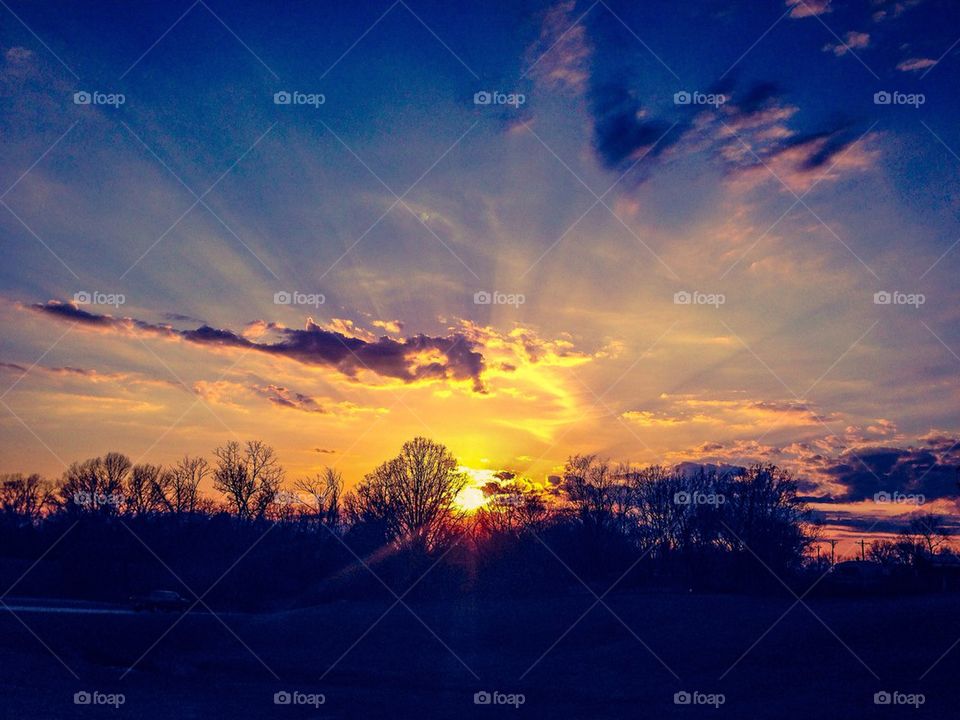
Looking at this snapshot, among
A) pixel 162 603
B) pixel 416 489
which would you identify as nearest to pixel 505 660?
pixel 162 603

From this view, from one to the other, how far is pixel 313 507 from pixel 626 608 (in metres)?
53.7

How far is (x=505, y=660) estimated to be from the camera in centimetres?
3212

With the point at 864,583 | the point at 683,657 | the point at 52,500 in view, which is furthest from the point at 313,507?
the point at 683,657

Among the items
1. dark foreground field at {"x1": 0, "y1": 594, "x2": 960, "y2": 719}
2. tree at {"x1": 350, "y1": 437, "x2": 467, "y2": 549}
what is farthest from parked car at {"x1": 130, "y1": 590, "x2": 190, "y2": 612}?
tree at {"x1": 350, "y1": 437, "x2": 467, "y2": 549}

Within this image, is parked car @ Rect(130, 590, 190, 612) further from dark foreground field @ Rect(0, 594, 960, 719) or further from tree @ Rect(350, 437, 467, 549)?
tree @ Rect(350, 437, 467, 549)

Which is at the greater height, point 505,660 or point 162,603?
point 162,603

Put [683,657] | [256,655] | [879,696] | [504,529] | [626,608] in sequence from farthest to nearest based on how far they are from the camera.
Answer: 1. [504,529]
2. [626,608]
3. [256,655]
4. [683,657]
5. [879,696]

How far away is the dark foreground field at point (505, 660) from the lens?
20.3 metres

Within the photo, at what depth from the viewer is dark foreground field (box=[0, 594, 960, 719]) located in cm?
2030

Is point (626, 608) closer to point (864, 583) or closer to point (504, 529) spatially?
point (864, 583)

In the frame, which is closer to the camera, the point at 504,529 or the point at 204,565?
the point at 204,565

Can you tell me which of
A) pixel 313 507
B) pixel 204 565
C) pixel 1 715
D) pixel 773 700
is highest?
pixel 313 507

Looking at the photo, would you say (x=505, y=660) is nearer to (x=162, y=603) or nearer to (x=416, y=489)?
(x=162, y=603)

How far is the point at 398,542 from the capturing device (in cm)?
7050
